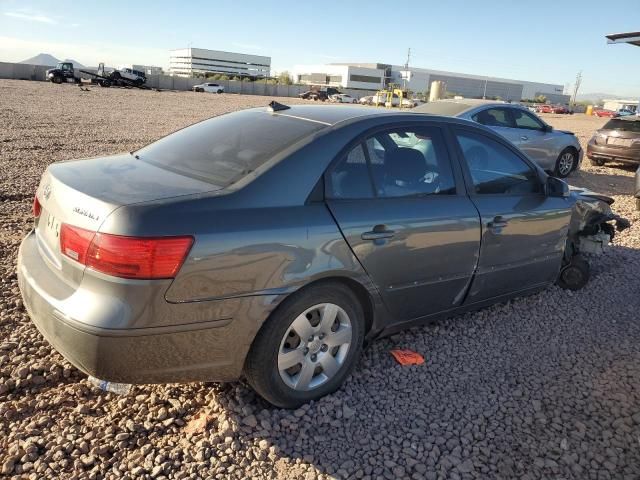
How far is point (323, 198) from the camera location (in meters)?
2.84

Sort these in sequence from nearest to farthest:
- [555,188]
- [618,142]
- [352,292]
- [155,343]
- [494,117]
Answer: [155,343] < [352,292] < [555,188] < [494,117] < [618,142]

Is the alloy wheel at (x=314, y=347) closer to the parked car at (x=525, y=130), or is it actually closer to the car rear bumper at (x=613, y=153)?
the parked car at (x=525, y=130)

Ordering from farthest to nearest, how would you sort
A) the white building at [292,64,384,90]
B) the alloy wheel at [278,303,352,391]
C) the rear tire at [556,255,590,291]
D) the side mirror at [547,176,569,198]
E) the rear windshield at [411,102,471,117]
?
the white building at [292,64,384,90] → the rear windshield at [411,102,471,117] → the rear tire at [556,255,590,291] → the side mirror at [547,176,569,198] → the alloy wheel at [278,303,352,391]

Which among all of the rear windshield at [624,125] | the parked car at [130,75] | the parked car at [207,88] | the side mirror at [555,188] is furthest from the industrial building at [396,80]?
the side mirror at [555,188]

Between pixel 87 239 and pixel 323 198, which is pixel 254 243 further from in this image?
pixel 87 239

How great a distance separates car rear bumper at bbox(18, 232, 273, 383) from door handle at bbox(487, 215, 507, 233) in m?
1.89

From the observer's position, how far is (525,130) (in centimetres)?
1073

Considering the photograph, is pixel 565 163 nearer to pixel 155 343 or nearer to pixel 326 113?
pixel 326 113

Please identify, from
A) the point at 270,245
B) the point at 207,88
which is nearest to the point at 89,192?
the point at 270,245

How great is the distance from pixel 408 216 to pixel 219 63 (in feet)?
521

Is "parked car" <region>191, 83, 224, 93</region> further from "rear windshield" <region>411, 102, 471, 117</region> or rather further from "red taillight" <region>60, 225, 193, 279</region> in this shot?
"red taillight" <region>60, 225, 193, 279</region>

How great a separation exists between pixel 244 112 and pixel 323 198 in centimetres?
127

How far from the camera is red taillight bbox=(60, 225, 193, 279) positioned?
227 centimetres

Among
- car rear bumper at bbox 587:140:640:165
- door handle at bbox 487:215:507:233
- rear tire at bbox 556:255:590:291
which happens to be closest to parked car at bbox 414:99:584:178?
car rear bumper at bbox 587:140:640:165
